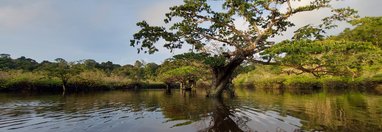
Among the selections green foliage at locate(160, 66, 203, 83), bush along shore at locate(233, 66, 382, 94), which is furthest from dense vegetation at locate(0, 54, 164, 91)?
bush along shore at locate(233, 66, 382, 94)

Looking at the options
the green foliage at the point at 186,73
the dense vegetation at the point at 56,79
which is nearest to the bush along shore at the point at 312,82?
the green foliage at the point at 186,73

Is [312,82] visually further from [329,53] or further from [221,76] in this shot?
[329,53]

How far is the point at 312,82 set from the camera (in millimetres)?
61906

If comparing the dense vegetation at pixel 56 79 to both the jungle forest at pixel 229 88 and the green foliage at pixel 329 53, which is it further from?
the green foliage at pixel 329 53

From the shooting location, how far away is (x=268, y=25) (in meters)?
26.0

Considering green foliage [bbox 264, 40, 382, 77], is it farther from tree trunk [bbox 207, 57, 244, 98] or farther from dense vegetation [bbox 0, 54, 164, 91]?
dense vegetation [bbox 0, 54, 164, 91]

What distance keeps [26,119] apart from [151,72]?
66719mm

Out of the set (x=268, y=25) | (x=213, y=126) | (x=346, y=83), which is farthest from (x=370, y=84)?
(x=213, y=126)

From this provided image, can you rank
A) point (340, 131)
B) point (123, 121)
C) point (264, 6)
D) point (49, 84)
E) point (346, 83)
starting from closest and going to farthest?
1. point (340, 131)
2. point (123, 121)
3. point (264, 6)
4. point (49, 84)
5. point (346, 83)

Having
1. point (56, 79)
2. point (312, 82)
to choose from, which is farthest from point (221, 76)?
point (312, 82)

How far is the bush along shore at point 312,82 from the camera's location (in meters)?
50.0

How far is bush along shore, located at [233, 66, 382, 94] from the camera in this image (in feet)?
164

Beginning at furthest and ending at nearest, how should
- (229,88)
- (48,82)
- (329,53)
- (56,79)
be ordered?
(56,79), (48,82), (229,88), (329,53)

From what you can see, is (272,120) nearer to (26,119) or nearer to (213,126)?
(213,126)
